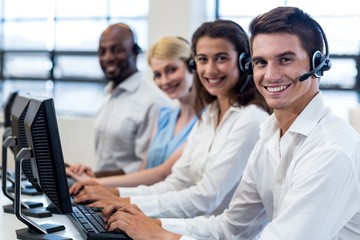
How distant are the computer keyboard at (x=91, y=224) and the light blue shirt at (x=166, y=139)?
0.85 m

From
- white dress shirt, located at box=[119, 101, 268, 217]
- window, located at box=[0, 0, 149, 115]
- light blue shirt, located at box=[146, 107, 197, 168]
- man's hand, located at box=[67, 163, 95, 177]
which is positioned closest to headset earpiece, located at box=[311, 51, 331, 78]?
white dress shirt, located at box=[119, 101, 268, 217]

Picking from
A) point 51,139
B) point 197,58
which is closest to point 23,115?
point 51,139

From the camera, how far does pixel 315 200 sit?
1350mm

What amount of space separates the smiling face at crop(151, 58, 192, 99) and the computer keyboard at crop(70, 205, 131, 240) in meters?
1.01

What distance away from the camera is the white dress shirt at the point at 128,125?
2971 millimetres

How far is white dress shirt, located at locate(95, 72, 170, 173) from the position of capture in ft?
9.75

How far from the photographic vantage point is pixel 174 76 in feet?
9.14

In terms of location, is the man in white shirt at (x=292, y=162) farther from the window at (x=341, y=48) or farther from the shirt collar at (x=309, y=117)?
the window at (x=341, y=48)

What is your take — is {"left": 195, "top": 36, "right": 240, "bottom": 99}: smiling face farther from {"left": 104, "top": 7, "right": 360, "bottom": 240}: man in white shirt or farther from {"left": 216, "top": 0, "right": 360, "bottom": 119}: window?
{"left": 216, "top": 0, "right": 360, "bottom": 119}: window

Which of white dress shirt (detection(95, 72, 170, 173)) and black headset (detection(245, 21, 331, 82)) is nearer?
black headset (detection(245, 21, 331, 82))

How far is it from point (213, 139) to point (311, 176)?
864 millimetres

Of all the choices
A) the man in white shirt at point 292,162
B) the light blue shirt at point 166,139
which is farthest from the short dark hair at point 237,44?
the light blue shirt at point 166,139

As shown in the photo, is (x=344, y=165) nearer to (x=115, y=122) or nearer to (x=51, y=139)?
(x=51, y=139)

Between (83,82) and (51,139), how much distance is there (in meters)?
3.23
